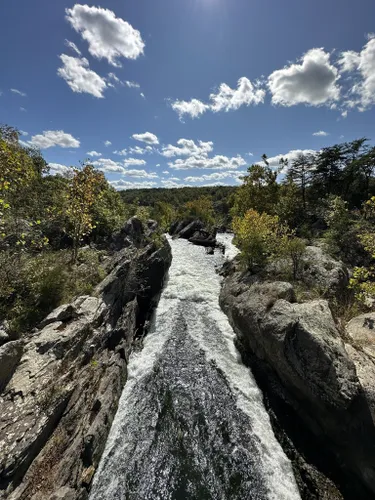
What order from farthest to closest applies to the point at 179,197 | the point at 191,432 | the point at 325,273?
the point at 179,197 < the point at 325,273 < the point at 191,432

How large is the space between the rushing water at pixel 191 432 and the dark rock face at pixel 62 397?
0.64 meters

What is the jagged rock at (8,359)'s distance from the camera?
22.4ft

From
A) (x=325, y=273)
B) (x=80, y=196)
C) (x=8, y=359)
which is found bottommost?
(x=8, y=359)

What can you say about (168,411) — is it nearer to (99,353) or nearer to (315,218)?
(99,353)

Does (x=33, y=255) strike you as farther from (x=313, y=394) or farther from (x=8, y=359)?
(x=313, y=394)

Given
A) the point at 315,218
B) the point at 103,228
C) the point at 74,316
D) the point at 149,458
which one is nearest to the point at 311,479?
the point at 149,458

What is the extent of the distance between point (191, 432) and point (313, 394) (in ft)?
13.8

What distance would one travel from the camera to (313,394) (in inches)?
279

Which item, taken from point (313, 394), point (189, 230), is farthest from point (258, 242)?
point (189, 230)

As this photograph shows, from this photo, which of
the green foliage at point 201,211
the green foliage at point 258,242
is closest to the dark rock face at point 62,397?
the green foliage at point 258,242

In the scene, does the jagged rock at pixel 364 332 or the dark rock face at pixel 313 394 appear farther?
the jagged rock at pixel 364 332

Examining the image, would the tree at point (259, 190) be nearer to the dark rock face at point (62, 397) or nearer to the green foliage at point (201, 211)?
the green foliage at point (201, 211)

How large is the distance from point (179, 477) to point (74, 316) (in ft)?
23.4

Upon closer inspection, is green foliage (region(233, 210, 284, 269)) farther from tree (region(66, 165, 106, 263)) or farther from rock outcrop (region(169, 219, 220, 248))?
rock outcrop (region(169, 219, 220, 248))
